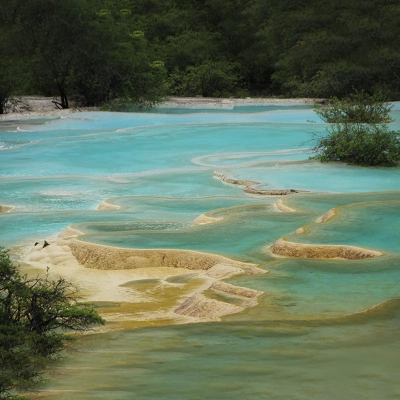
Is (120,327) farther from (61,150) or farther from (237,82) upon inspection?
(237,82)

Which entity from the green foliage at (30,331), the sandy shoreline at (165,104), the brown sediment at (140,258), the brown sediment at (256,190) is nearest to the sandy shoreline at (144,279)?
the brown sediment at (140,258)

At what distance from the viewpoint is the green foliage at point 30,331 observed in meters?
3.94

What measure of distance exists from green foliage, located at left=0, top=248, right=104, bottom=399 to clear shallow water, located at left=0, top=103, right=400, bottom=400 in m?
0.13

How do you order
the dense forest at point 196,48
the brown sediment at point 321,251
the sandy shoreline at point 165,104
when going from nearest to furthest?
1. the brown sediment at point 321,251
2. the sandy shoreline at point 165,104
3. the dense forest at point 196,48

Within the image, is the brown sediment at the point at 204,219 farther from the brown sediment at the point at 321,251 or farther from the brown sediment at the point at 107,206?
the brown sediment at the point at 321,251

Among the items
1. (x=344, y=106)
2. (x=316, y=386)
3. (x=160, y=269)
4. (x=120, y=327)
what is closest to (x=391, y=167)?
(x=344, y=106)

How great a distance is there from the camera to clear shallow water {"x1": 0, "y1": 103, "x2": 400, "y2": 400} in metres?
3.96

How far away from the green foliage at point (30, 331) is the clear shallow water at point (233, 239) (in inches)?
5.2

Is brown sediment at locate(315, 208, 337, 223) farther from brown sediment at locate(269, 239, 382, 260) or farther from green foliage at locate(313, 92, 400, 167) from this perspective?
green foliage at locate(313, 92, 400, 167)

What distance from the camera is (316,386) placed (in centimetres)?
378

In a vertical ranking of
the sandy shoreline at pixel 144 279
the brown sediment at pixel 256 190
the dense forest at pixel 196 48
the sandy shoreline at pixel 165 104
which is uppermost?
the dense forest at pixel 196 48

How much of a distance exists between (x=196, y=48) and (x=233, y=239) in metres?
24.1

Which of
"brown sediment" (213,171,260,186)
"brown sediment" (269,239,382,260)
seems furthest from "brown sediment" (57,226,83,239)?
"brown sediment" (213,171,260,186)

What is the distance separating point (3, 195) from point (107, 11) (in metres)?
14.4
